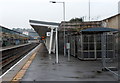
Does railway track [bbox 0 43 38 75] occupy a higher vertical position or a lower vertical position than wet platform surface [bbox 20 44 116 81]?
lower

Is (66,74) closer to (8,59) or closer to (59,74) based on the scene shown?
(59,74)

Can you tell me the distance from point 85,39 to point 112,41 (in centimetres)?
249

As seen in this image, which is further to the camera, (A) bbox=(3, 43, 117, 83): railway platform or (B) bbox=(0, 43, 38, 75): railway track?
(B) bbox=(0, 43, 38, 75): railway track

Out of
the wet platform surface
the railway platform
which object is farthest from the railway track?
the wet platform surface

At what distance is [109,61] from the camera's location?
14344 mm

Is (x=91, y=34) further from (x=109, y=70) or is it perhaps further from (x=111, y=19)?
(x=111, y=19)

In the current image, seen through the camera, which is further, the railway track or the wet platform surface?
the railway track

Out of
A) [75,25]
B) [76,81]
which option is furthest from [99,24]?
[76,81]

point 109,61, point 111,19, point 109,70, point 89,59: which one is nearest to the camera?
point 109,70

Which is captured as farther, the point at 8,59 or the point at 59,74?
the point at 8,59

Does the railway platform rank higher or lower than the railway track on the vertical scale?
higher

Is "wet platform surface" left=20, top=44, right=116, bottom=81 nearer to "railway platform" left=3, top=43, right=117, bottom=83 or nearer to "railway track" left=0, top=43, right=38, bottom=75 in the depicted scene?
"railway platform" left=3, top=43, right=117, bottom=83

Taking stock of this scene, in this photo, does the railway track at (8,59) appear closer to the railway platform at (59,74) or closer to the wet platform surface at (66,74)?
the railway platform at (59,74)

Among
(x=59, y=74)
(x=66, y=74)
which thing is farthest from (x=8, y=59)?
(x=66, y=74)
